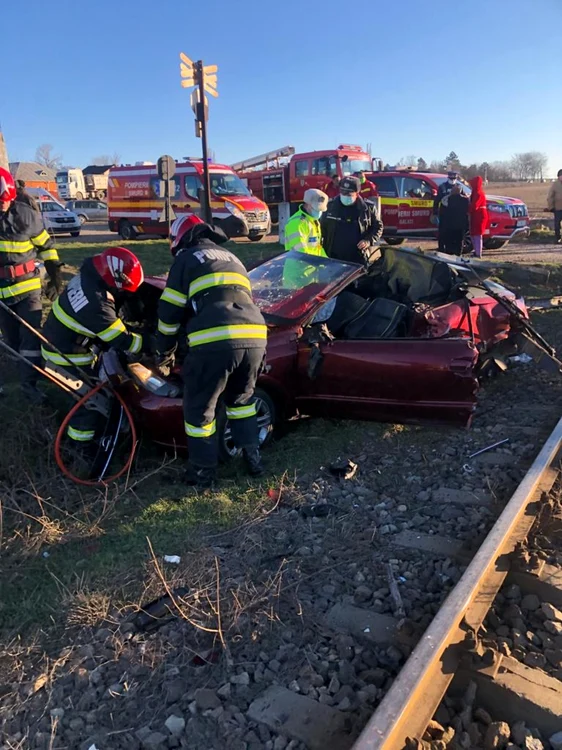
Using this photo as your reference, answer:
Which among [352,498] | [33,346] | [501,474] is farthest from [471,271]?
[33,346]

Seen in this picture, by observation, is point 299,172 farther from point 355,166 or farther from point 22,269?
point 22,269

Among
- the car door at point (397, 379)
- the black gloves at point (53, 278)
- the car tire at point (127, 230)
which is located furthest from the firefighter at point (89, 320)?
the car tire at point (127, 230)

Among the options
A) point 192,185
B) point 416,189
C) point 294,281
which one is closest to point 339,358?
point 294,281

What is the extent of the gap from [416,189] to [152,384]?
13.7 m

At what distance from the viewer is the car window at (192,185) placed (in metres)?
17.1

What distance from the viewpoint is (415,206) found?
53.2 feet

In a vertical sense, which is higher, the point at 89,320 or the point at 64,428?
the point at 89,320

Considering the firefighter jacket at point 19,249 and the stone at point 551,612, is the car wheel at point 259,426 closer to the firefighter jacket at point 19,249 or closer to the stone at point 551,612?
the stone at point 551,612

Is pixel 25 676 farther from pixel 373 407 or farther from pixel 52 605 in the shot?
pixel 373 407

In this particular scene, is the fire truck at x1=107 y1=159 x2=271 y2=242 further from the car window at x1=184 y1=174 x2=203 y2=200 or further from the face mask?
the face mask

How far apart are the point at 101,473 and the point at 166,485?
0.52 m

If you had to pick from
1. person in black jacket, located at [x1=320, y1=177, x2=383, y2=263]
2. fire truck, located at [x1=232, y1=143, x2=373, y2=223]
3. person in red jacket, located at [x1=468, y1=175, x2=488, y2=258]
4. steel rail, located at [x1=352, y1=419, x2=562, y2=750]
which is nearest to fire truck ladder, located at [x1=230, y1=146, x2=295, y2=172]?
fire truck, located at [x1=232, y1=143, x2=373, y2=223]

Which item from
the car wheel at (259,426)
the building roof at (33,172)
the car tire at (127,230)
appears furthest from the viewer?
the building roof at (33,172)

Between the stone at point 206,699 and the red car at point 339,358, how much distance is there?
213 cm
